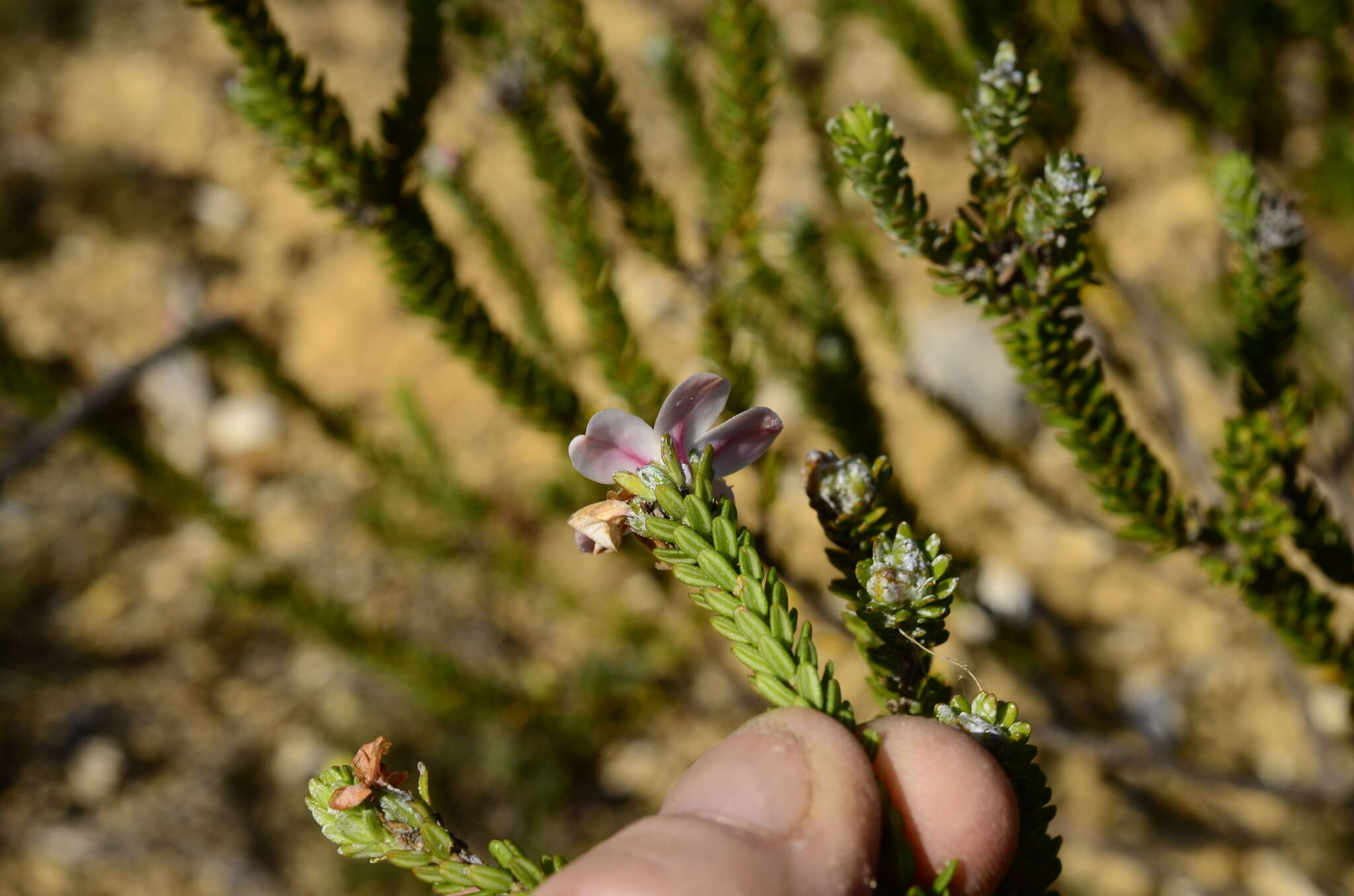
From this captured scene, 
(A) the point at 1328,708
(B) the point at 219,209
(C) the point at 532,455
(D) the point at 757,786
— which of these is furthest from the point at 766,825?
(B) the point at 219,209

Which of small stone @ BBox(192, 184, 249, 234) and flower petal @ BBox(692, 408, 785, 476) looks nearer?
flower petal @ BBox(692, 408, 785, 476)

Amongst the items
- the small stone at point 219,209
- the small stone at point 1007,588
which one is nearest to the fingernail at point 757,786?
the small stone at point 1007,588

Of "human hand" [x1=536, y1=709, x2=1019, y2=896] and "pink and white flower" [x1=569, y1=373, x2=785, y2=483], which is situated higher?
"pink and white flower" [x1=569, y1=373, x2=785, y2=483]

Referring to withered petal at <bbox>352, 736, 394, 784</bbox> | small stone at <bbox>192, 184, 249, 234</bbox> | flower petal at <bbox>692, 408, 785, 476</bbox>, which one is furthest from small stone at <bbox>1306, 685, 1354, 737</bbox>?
small stone at <bbox>192, 184, 249, 234</bbox>

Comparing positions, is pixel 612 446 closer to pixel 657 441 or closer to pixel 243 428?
pixel 657 441

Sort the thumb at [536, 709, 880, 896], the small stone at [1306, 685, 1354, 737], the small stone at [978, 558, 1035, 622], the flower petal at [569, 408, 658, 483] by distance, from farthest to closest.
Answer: the small stone at [978, 558, 1035, 622] < the small stone at [1306, 685, 1354, 737] < the flower petal at [569, 408, 658, 483] < the thumb at [536, 709, 880, 896]

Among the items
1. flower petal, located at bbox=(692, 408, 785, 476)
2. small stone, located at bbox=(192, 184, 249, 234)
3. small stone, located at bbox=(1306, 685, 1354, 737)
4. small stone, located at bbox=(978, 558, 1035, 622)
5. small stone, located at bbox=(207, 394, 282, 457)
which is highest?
flower petal, located at bbox=(692, 408, 785, 476)

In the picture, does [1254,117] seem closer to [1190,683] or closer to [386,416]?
[1190,683]

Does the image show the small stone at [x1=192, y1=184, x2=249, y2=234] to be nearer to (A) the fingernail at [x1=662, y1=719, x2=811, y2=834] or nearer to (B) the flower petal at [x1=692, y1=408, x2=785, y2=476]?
(B) the flower petal at [x1=692, y1=408, x2=785, y2=476]

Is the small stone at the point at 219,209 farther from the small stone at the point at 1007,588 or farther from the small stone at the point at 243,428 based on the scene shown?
the small stone at the point at 1007,588
